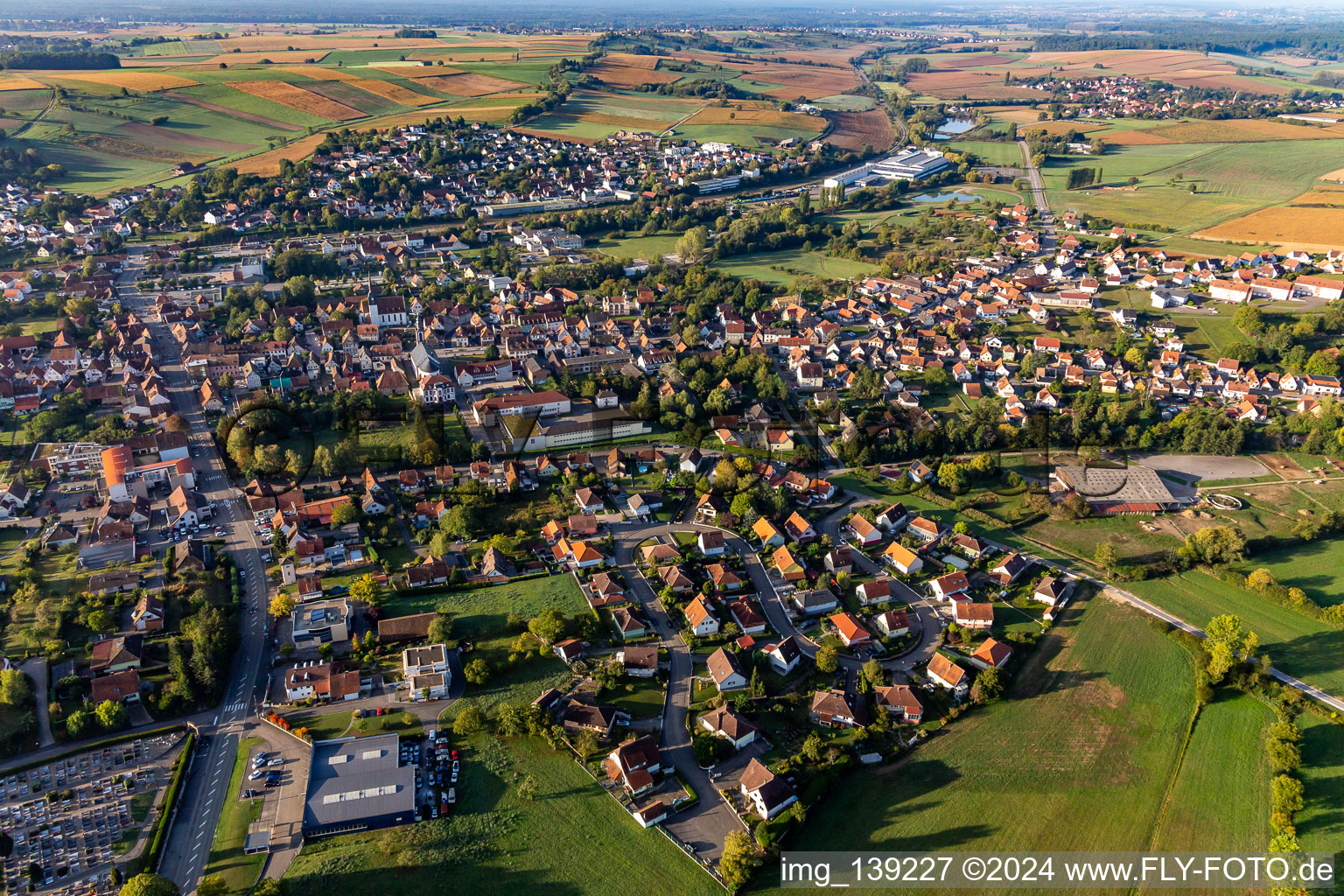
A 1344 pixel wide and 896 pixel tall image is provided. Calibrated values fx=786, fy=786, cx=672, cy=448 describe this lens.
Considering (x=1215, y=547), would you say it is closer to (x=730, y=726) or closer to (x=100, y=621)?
(x=730, y=726)

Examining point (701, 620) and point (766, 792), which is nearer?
point (766, 792)

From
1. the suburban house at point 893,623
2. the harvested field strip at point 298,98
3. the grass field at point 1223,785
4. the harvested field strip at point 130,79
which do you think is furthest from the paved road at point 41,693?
the harvested field strip at point 130,79

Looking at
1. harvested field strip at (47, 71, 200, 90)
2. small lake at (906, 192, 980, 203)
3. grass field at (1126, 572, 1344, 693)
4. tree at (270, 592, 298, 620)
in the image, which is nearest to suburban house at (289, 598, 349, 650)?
tree at (270, 592, 298, 620)

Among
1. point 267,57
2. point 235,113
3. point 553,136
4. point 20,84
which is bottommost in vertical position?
point 553,136

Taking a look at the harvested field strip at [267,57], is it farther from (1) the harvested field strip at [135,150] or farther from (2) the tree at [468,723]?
(2) the tree at [468,723]

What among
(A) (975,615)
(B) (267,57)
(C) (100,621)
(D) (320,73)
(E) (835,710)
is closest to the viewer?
(E) (835,710)

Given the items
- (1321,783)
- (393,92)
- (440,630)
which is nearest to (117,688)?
Answer: (440,630)

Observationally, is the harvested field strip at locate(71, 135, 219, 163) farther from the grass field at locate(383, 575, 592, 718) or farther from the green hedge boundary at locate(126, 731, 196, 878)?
the green hedge boundary at locate(126, 731, 196, 878)
